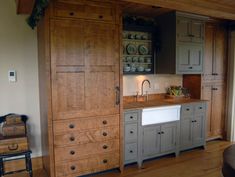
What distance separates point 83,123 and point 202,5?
208 centimetres

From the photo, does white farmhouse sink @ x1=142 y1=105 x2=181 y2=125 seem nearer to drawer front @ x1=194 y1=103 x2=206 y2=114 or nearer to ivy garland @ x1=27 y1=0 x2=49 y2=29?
drawer front @ x1=194 y1=103 x2=206 y2=114

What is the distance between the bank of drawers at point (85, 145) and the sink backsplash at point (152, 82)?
0.84 m

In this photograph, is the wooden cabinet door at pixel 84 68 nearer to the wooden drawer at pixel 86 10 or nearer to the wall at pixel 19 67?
the wooden drawer at pixel 86 10

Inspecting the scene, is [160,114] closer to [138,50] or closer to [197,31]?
[138,50]

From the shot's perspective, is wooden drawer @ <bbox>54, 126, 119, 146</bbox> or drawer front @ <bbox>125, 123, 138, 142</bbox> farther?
drawer front @ <bbox>125, 123, 138, 142</bbox>

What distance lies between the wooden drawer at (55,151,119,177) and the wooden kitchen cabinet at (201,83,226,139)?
216 centimetres

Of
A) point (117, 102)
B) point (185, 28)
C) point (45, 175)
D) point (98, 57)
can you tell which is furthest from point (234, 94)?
point (45, 175)

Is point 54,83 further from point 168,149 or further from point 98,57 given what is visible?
point 168,149

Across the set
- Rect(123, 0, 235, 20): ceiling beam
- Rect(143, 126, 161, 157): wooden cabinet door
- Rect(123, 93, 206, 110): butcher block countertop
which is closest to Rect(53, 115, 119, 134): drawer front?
Rect(123, 93, 206, 110): butcher block countertop

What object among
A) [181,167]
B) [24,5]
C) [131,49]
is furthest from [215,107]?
[24,5]

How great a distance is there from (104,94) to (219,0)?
1834 millimetres

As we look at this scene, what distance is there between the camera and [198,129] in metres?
3.89

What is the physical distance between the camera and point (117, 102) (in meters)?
3.04

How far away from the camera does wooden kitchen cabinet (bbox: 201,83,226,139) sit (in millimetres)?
4258
